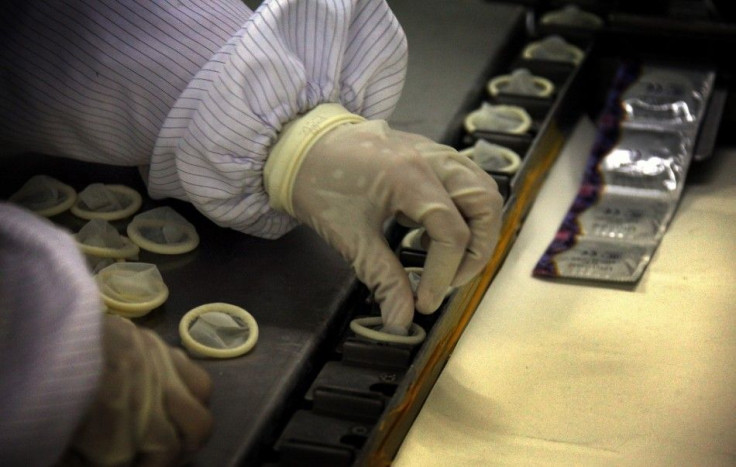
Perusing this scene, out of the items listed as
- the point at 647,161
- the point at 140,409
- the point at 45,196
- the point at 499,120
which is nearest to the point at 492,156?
the point at 499,120

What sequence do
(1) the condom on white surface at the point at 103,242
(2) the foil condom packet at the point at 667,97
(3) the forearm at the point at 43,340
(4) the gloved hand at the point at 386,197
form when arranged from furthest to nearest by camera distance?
(2) the foil condom packet at the point at 667,97 → (1) the condom on white surface at the point at 103,242 → (4) the gloved hand at the point at 386,197 → (3) the forearm at the point at 43,340

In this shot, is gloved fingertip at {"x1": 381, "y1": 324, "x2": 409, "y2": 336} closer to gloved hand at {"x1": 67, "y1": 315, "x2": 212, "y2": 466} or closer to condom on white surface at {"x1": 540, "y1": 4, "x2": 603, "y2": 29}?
gloved hand at {"x1": 67, "y1": 315, "x2": 212, "y2": 466}

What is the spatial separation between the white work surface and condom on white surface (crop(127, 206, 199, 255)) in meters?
0.34

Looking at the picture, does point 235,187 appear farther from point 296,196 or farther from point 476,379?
point 476,379

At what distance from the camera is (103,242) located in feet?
3.67

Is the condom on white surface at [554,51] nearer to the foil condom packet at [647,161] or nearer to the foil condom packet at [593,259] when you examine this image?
the foil condom packet at [647,161]

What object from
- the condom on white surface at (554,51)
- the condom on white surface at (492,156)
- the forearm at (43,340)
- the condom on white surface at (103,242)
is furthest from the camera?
the condom on white surface at (554,51)

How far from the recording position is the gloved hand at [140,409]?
0.76 metres

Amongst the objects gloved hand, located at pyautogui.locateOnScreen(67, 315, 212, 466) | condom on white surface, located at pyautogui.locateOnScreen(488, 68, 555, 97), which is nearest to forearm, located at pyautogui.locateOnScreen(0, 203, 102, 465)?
gloved hand, located at pyautogui.locateOnScreen(67, 315, 212, 466)

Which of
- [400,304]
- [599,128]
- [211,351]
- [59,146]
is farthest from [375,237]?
[599,128]

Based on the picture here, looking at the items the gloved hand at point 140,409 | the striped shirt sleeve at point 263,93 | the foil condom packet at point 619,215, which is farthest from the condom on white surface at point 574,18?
the gloved hand at point 140,409

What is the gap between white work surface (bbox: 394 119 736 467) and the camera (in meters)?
0.96

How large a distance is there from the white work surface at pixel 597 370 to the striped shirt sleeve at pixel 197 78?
27cm

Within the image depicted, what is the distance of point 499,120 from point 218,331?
64cm
